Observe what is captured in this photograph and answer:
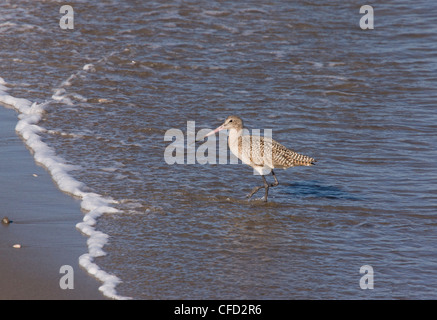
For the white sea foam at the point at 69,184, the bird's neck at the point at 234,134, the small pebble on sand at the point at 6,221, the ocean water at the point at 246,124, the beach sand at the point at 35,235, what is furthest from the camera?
the bird's neck at the point at 234,134

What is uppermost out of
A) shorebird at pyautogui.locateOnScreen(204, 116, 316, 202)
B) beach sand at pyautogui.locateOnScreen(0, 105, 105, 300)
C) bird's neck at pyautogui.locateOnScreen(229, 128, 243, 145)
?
bird's neck at pyautogui.locateOnScreen(229, 128, 243, 145)

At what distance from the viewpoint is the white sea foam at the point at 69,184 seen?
537cm

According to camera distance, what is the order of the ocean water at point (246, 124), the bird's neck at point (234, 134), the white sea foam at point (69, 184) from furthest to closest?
the bird's neck at point (234, 134) → the ocean water at point (246, 124) → the white sea foam at point (69, 184)

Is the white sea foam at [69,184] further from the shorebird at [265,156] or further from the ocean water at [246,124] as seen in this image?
the shorebird at [265,156]

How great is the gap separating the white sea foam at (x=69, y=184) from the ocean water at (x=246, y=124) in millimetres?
19

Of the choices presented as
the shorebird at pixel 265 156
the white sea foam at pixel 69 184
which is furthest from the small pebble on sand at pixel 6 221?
the shorebird at pixel 265 156

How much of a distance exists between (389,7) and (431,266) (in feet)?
29.3

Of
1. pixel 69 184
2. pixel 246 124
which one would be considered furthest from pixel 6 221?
pixel 246 124

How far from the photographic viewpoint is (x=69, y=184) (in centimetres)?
689

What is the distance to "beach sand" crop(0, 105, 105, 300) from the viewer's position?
16.9 ft

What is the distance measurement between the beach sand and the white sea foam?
0.06 meters

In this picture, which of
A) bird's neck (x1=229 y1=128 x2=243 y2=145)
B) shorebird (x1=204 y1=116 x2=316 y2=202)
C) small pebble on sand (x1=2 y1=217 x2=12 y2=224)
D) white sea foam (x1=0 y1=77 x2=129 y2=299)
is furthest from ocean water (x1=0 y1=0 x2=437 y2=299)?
small pebble on sand (x1=2 y1=217 x2=12 y2=224)

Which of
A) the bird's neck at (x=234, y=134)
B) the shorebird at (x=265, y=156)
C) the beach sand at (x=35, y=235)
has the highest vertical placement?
the bird's neck at (x=234, y=134)

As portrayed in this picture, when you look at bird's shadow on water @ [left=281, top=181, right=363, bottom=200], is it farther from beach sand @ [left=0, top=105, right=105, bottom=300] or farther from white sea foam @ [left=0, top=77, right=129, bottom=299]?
beach sand @ [left=0, top=105, right=105, bottom=300]
